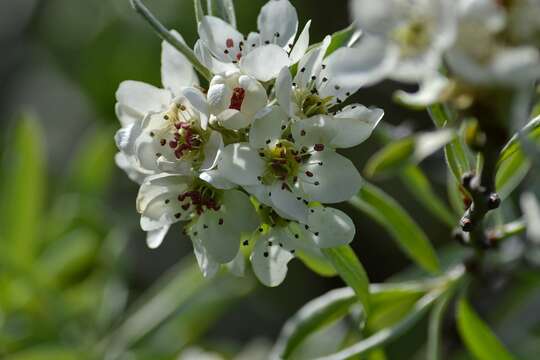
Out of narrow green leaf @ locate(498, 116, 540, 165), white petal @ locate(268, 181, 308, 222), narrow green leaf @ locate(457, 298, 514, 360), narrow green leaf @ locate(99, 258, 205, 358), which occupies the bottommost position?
narrow green leaf @ locate(457, 298, 514, 360)

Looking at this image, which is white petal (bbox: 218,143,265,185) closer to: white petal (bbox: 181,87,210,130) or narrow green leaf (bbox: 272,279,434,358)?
white petal (bbox: 181,87,210,130)

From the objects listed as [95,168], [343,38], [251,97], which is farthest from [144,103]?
[95,168]

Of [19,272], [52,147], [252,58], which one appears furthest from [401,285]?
[52,147]

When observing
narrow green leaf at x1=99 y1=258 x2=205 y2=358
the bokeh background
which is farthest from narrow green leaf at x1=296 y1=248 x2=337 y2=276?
narrow green leaf at x1=99 y1=258 x2=205 y2=358

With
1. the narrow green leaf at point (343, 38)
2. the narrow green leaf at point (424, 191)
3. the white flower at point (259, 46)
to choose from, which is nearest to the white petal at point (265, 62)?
the white flower at point (259, 46)

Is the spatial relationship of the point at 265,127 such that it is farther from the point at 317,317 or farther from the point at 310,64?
the point at 317,317
